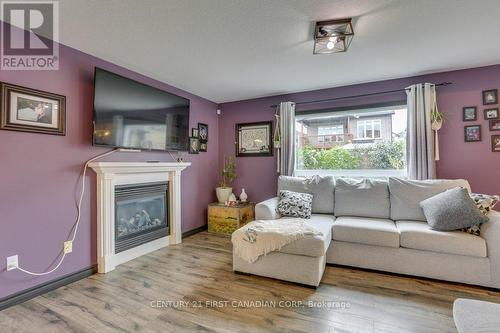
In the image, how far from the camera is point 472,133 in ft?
9.64

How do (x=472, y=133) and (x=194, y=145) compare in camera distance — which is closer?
(x=472, y=133)

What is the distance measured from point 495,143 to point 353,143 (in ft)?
5.18

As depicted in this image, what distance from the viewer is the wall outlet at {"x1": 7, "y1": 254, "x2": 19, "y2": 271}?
1.92m

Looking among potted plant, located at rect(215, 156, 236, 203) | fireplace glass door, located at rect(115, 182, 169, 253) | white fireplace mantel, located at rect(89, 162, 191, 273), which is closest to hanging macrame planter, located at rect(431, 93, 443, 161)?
potted plant, located at rect(215, 156, 236, 203)

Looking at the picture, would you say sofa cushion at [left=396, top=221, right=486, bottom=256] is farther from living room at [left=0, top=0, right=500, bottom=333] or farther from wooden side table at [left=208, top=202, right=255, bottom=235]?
wooden side table at [left=208, top=202, right=255, bottom=235]

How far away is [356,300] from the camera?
1.98 meters

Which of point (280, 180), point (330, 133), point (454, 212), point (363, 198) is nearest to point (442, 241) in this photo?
point (454, 212)

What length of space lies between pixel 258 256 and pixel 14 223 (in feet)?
6.92

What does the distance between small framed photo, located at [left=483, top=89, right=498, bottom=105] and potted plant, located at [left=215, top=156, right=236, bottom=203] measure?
11.7ft

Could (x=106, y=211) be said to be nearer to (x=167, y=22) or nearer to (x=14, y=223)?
(x=14, y=223)

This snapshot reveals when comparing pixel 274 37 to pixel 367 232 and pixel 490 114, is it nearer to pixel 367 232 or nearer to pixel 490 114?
pixel 367 232

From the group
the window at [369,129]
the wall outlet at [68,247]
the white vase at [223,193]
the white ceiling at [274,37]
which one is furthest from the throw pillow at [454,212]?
the wall outlet at [68,247]

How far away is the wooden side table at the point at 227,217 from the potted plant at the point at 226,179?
262 mm


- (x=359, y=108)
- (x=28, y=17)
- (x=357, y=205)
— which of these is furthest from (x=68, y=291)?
(x=359, y=108)
